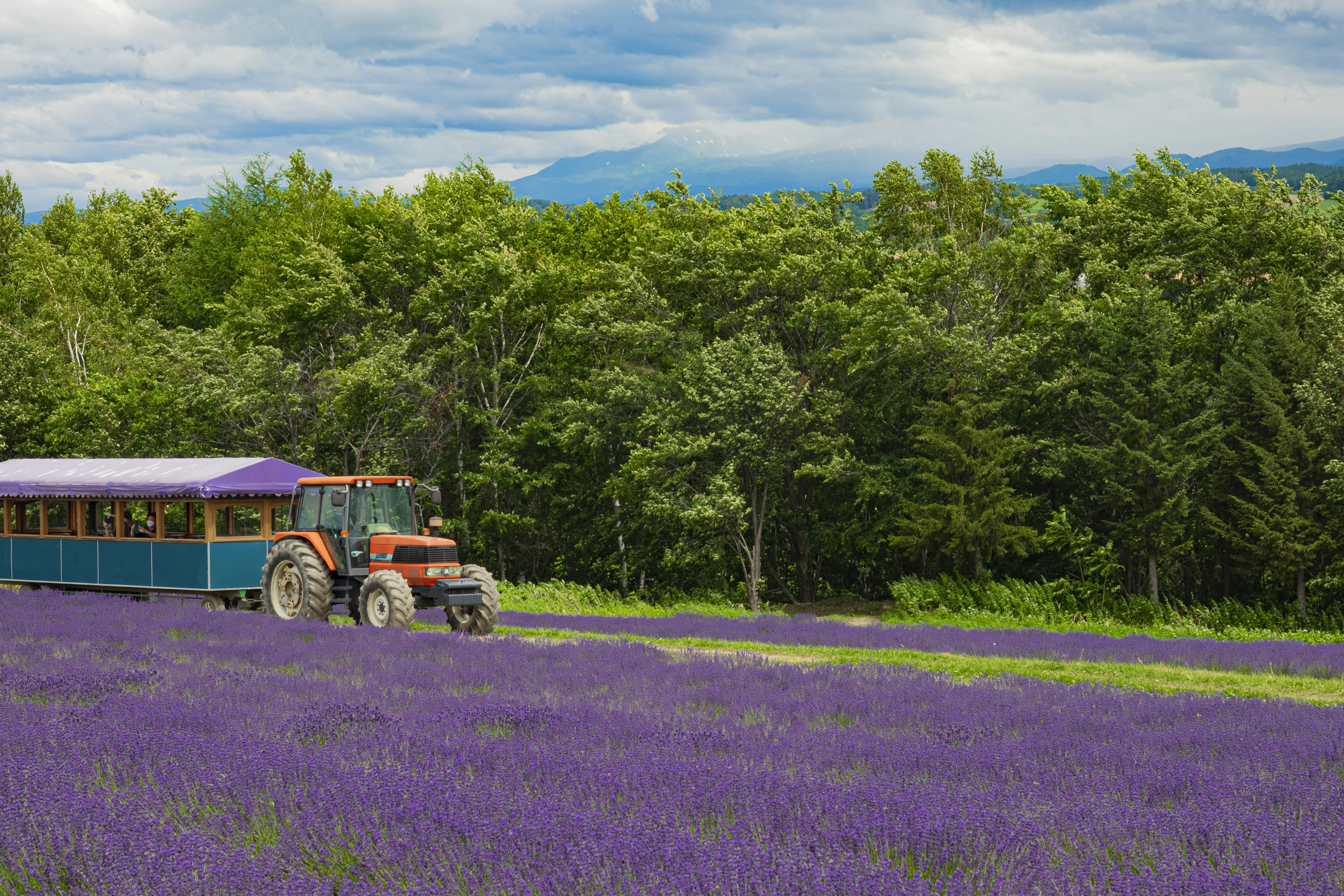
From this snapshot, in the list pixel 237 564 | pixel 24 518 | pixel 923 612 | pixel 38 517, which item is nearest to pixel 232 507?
pixel 237 564

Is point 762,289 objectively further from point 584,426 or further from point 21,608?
point 21,608

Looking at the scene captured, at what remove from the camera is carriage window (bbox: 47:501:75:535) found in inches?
938

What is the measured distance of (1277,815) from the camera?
18.1 ft

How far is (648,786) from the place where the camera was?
5.99m

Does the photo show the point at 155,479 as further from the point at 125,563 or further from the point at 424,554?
the point at 424,554

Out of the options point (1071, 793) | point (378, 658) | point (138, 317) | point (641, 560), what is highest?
point (138, 317)

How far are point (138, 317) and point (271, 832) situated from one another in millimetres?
59506

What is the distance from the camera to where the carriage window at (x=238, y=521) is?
71.1 feet

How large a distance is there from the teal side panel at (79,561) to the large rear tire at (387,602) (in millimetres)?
9791

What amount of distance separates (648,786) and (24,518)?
24.3 meters

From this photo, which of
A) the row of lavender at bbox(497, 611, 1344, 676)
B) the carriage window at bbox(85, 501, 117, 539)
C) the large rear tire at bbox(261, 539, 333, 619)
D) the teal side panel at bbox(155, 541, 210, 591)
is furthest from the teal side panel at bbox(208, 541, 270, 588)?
the row of lavender at bbox(497, 611, 1344, 676)

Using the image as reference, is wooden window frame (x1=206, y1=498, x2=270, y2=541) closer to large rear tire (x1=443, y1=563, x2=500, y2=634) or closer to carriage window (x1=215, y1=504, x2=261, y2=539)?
carriage window (x1=215, y1=504, x2=261, y2=539)

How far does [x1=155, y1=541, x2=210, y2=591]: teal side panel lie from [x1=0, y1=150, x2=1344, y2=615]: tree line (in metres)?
10.5

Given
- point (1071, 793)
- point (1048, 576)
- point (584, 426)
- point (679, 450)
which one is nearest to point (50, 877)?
point (1071, 793)
